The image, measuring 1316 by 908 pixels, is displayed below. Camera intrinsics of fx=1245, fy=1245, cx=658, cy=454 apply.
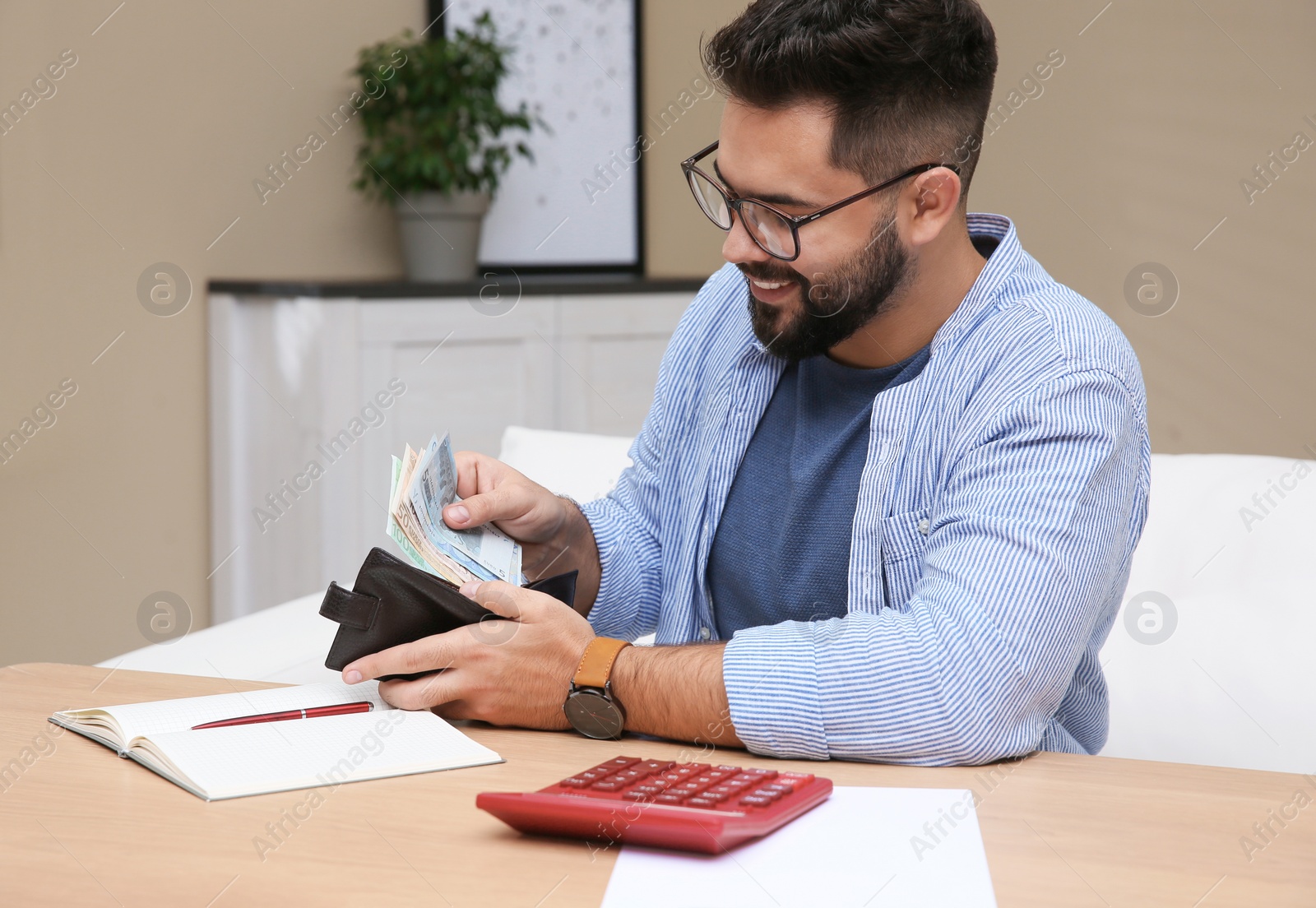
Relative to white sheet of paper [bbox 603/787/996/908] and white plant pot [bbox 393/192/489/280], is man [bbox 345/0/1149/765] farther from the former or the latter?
white plant pot [bbox 393/192/489/280]

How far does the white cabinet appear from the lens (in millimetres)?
2768

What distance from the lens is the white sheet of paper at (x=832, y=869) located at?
2.33ft

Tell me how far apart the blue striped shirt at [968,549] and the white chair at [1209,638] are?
218 mm

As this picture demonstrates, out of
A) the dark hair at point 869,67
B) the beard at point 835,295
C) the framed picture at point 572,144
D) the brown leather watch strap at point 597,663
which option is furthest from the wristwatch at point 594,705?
the framed picture at point 572,144

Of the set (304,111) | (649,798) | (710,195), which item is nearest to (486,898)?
(649,798)

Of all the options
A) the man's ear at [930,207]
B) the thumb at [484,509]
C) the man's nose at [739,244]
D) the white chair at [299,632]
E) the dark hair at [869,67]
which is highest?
the dark hair at [869,67]

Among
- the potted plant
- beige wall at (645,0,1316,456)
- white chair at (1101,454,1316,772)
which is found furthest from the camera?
the potted plant

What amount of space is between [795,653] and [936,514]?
10.2 inches

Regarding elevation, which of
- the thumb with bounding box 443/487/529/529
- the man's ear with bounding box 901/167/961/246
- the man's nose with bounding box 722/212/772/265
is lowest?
the thumb with bounding box 443/487/529/529

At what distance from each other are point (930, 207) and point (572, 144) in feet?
7.33

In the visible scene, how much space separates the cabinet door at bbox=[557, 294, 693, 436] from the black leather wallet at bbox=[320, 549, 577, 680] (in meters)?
2.00

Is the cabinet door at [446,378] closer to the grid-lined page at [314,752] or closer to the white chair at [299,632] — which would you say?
the white chair at [299,632]

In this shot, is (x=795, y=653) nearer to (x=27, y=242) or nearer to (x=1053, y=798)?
(x=1053, y=798)

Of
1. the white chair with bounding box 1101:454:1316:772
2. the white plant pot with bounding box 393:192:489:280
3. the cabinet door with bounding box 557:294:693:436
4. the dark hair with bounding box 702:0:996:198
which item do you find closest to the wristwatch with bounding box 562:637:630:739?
the dark hair with bounding box 702:0:996:198
